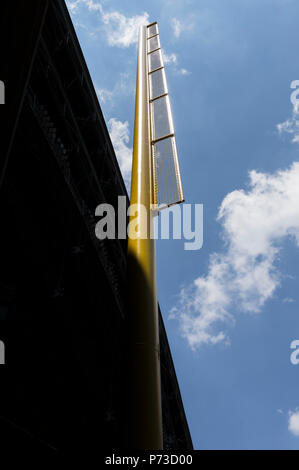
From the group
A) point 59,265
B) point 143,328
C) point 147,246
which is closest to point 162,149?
point 147,246

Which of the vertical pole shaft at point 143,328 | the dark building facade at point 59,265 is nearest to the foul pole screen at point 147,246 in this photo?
the vertical pole shaft at point 143,328

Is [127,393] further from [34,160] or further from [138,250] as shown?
[34,160]

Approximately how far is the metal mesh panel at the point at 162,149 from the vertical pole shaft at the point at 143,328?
349 mm

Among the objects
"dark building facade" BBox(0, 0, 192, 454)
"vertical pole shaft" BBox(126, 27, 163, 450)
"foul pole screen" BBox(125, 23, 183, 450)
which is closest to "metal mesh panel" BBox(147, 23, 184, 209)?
"foul pole screen" BBox(125, 23, 183, 450)

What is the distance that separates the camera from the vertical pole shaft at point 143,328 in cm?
338

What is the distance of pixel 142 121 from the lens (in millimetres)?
7980

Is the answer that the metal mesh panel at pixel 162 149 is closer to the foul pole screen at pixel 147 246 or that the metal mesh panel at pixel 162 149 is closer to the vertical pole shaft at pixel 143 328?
the foul pole screen at pixel 147 246

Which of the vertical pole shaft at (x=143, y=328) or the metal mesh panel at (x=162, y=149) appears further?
the metal mesh panel at (x=162, y=149)

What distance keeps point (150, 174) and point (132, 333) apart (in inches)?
135

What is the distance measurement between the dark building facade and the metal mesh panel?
3.40 m

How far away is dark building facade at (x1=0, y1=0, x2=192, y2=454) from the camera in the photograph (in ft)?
33.0

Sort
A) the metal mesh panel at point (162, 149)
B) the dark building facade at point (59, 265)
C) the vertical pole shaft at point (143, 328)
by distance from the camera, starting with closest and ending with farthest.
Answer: the vertical pole shaft at point (143, 328) < the metal mesh panel at point (162, 149) < the dark building facade at point (59, 265)

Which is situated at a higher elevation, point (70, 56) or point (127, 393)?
point (70, 56)

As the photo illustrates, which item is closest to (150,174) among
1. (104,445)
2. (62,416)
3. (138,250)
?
(138,250)
